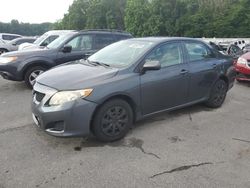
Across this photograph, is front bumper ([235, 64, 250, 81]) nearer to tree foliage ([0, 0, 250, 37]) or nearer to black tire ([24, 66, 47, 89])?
black tire ([24, 66, 47, 89])

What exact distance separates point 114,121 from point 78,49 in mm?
4329

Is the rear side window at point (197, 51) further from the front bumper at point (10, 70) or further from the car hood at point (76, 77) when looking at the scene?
the front bumper at point (10, 70)

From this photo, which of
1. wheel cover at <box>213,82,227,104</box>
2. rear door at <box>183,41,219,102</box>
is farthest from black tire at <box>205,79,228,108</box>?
rear door at <box>183,41,219,102</box>

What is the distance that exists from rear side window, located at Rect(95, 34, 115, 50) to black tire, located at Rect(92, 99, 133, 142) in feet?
14.7

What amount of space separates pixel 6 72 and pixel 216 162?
5529mm

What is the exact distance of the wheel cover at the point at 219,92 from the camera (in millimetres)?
6289

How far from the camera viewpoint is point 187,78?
18.0 feet

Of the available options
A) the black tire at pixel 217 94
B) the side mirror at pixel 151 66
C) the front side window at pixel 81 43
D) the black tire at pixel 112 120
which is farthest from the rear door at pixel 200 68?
the front side window at pixel 81 43

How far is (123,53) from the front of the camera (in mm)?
5215

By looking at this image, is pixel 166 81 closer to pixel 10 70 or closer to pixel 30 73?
pixel 30 73

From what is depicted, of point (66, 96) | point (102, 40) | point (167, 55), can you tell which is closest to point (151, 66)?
point (167, 55)

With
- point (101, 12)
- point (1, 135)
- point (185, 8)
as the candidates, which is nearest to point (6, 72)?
point (1, 135)

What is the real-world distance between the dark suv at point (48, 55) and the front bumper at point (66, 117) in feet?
9.53

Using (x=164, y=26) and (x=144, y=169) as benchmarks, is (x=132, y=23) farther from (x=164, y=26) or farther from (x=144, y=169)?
(x=144, y=169)
